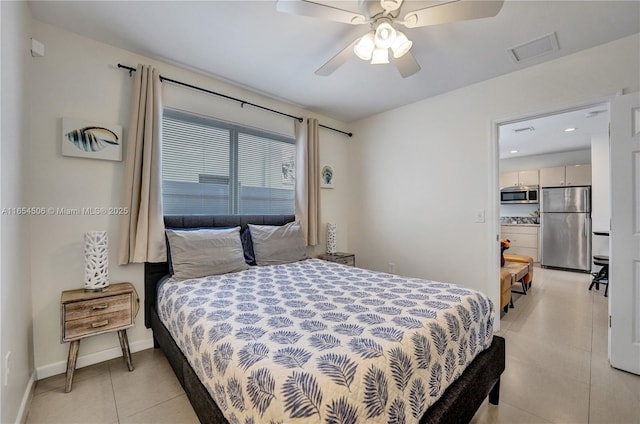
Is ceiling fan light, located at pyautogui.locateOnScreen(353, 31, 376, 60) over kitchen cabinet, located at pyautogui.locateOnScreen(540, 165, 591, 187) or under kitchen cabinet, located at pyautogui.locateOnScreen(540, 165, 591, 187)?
over

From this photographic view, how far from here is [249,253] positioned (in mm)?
2824

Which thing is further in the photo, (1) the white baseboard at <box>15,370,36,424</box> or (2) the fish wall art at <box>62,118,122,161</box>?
(2) the fish wall art at <box>62,118,122,161</box>

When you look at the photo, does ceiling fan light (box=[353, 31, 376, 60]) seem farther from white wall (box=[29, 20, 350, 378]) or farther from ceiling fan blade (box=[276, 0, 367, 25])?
white wall (box=[29, 20, 350, 378])

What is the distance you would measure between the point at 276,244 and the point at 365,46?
1.99m

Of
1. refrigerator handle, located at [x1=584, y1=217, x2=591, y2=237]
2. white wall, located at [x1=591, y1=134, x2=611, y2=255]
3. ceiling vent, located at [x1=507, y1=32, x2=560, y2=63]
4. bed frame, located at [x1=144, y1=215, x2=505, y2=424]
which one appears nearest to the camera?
bed frame, located at [x1=144, y1=215, x2=505, y2=424]

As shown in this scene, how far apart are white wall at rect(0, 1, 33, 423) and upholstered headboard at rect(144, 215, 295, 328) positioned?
71cm

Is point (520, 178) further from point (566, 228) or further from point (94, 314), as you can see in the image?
point (94, 314)

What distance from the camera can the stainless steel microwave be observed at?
6.27 meters

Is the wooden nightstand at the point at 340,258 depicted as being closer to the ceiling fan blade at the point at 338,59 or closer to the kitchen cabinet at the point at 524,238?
the ceiling fan blade at the point at 338,59

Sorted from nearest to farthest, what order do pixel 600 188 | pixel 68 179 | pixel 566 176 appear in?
pixel 68 179, pixel 600 188, pixel 566 176

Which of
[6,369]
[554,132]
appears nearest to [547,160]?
[554,132]

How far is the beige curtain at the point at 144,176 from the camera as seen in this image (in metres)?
2.25

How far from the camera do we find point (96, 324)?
1903mm

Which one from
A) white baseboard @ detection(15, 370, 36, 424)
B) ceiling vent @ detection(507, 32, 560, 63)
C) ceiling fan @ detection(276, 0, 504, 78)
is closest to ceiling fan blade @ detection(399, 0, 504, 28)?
ceiling fan @ detection(276, 0, 504, 78)
